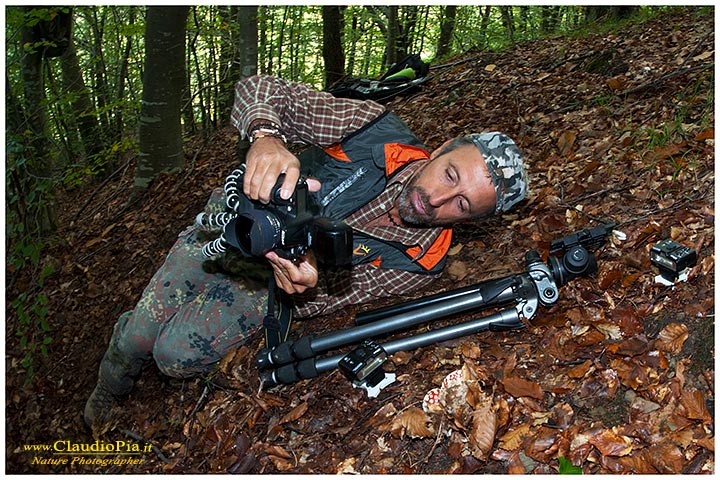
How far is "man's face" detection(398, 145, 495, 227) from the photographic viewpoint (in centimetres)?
407

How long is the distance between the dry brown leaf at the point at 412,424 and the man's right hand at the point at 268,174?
1485mm

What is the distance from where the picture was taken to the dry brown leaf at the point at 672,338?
314cm

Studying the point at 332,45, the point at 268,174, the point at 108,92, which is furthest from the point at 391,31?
the point at 268,174

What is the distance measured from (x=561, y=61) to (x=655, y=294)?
549cm

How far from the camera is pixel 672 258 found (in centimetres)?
336

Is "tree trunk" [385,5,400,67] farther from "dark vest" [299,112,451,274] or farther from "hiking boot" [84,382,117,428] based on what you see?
"hiking boot" [84,382,117,428]

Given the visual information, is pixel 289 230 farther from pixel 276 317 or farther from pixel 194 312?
pixel 194 312

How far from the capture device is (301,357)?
3.91 metres

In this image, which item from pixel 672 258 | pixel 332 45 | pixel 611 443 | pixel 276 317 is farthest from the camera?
pixel 332 45

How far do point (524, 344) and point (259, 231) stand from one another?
1853mm

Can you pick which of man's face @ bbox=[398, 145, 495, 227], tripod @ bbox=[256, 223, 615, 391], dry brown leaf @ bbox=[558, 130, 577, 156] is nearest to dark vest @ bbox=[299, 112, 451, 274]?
man's face @ bbox=[398, 145, 495, 227]

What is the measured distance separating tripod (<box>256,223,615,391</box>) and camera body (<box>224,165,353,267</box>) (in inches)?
32.0

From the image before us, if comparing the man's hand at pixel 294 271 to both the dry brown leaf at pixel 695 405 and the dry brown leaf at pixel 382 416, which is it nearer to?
the dry brown leaf at pixel 382 416

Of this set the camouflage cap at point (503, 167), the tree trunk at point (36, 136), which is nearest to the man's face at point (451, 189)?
the camouflage cap at point (503, 167)
